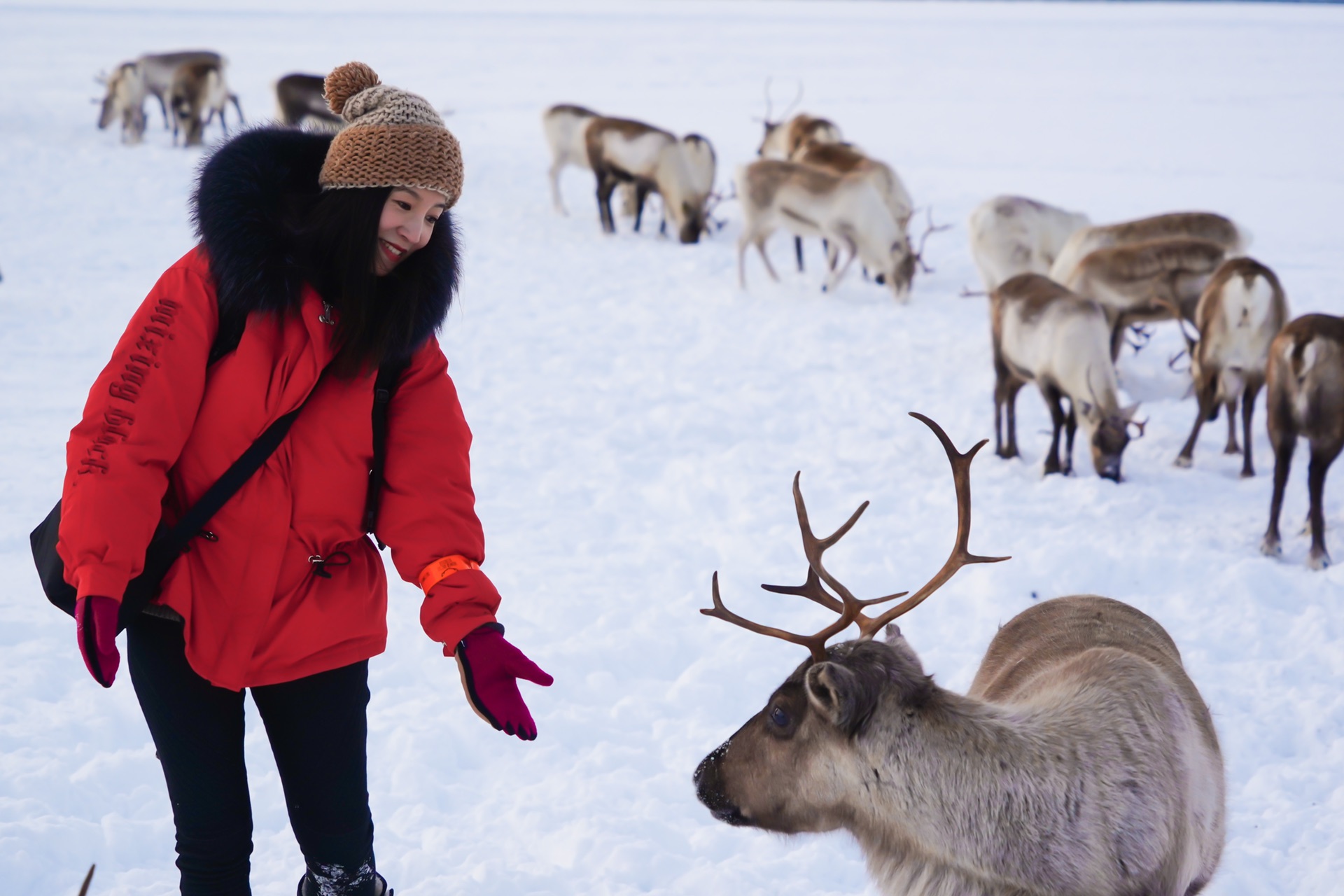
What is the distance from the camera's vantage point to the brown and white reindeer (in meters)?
9.83

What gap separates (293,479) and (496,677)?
0.46m

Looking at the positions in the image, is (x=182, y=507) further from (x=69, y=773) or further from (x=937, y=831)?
(x=69, y=773)

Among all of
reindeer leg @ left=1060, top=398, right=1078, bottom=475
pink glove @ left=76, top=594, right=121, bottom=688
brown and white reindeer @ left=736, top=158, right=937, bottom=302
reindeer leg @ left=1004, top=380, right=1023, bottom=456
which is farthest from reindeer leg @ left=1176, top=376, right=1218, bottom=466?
pink glove @ left=76, top=594, right=121, bottom=688

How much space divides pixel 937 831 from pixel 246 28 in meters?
38.4

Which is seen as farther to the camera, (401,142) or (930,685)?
(930,685)

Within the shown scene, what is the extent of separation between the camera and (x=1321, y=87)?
23.7 m

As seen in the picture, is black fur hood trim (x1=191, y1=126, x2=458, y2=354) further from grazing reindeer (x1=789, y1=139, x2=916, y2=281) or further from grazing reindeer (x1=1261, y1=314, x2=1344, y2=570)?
grazing reindeer (x1=789, y1=139, x2=916, y2=281)

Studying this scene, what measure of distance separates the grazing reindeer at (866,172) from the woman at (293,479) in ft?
27.2

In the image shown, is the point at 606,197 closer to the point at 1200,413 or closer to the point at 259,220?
the point at 1200,413

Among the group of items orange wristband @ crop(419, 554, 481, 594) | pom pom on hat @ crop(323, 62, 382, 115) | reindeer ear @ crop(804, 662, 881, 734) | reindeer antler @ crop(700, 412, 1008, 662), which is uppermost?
pom pom on hat @ crop(323, 62, 382, 115)

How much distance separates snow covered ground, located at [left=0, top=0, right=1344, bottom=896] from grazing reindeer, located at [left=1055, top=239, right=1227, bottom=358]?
649 millimetres

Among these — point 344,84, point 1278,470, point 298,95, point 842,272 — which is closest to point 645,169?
point 842,272

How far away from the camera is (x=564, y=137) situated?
41.4 ft

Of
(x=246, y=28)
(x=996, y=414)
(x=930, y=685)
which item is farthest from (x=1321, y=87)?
(x=246, y=28)
